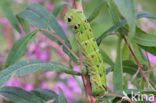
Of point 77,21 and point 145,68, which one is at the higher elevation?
point 77,21

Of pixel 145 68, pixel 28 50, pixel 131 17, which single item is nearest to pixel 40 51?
pixel 28 50

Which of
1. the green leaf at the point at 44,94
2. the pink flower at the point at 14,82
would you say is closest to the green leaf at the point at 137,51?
the green leaf at the point at 44,94

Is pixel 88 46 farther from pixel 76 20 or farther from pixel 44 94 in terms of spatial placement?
pixel 44 94

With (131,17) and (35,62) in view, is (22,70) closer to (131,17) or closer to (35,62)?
(35,62)

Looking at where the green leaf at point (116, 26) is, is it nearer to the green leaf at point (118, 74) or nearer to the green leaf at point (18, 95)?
the green leaf at point (118, 74)

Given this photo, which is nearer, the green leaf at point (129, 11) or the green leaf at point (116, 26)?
the green leaf at point (129, 11)

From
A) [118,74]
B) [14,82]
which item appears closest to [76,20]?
[118,74]

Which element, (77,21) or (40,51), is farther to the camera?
(40,51)
